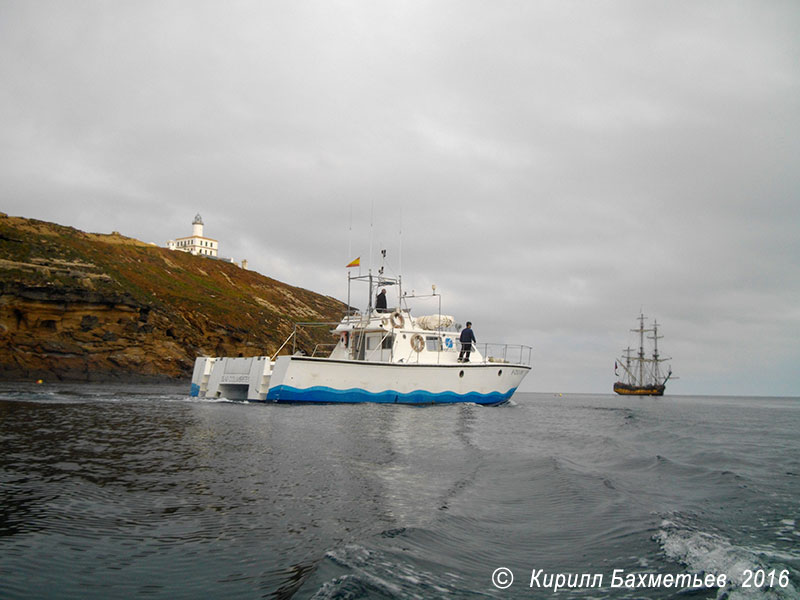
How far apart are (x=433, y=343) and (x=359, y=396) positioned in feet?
14.4

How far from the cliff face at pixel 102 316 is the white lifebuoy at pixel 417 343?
23.5 meters

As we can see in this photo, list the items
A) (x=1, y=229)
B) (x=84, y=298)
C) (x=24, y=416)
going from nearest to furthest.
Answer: (x=24, y=416) → (x=84, y=298) → (x=1, y=229)

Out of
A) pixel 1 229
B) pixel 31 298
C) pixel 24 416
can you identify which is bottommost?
pixel 24 416

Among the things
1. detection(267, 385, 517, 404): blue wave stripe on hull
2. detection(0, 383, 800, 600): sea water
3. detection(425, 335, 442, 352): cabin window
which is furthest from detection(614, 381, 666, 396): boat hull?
detection(0, 383, 800, 600): sea water

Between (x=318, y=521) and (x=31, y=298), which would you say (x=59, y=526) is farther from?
(x=31, y=298)

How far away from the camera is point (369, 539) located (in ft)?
14.8

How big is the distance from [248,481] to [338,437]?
14.0ft

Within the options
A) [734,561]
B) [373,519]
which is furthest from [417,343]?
[734,561]

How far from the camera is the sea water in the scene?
3.63m

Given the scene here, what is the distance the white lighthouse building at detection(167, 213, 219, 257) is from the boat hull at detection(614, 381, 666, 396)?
81181mm

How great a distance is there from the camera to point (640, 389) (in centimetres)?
9475

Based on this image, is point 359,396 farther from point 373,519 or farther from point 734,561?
point 734,561

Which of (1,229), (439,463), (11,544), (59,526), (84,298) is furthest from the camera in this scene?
(1,229)

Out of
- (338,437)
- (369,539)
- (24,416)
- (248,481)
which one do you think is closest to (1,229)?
(24,416)
